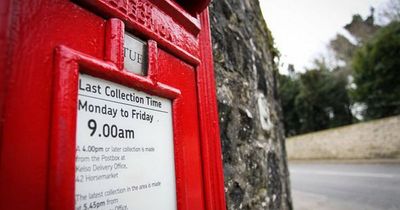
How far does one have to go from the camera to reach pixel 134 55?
28.9 inches

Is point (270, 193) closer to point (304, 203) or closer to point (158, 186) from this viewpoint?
point (158, 186)

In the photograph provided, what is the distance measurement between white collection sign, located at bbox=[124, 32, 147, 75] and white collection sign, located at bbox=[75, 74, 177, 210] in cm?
6

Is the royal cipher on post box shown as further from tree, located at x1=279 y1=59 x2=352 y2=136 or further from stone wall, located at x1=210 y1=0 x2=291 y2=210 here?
tree, located at x1=279 y1=59 x2=352 y2=136

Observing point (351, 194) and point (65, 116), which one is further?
point (351, 194)

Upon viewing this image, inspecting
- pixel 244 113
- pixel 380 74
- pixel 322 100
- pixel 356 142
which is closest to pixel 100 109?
pixel 244 113

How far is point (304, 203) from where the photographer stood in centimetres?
520

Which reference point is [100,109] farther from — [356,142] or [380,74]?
[380,74]

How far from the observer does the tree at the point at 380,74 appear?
46.1 ft

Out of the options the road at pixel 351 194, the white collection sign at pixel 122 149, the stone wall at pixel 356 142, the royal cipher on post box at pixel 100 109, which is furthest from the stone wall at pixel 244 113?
the stone wall at pixel 356 142

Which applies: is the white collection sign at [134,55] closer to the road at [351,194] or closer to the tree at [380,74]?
the road at [351,194]

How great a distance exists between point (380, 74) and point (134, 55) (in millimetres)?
16651

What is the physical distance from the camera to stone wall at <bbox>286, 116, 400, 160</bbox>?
11.3m

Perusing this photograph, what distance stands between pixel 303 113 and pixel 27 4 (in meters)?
21.8

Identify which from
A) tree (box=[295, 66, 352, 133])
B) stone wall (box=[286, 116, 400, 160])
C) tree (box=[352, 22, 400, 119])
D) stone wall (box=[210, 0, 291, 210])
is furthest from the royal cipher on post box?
tree (box=[295, 66, 352, 133])
